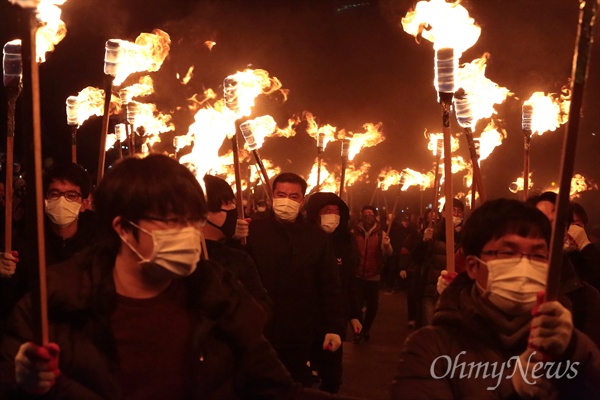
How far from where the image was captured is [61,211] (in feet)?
18.0

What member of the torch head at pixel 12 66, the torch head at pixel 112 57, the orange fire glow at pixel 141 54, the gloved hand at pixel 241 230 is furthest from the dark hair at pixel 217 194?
the torch head at pixel 12 66

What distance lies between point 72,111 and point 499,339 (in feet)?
19.4

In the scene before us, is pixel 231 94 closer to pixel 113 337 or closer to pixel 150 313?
pixel 150 313

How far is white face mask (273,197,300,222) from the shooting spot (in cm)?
686

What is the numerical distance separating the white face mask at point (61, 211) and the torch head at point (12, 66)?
0.89m

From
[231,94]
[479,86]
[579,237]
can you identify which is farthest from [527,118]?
[231,94]

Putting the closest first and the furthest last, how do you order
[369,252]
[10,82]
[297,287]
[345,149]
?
[10,82], [297,287], [345,149], [369,252]

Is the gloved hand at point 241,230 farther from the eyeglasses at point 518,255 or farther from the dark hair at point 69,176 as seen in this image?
the eyeglasses at point 518,255

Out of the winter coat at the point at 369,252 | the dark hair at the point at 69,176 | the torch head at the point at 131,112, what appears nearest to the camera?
the dark hair at the point at 69,176

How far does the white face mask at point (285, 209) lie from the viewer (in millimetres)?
6863

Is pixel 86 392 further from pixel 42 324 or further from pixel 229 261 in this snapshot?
pixel 229 261

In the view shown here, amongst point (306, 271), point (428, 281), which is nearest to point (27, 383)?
point (306, 271)

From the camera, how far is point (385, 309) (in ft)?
52.8

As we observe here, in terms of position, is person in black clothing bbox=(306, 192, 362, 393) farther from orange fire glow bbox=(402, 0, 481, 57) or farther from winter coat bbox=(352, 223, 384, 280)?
winter coat bbox=(352, 223, 384, 280)
